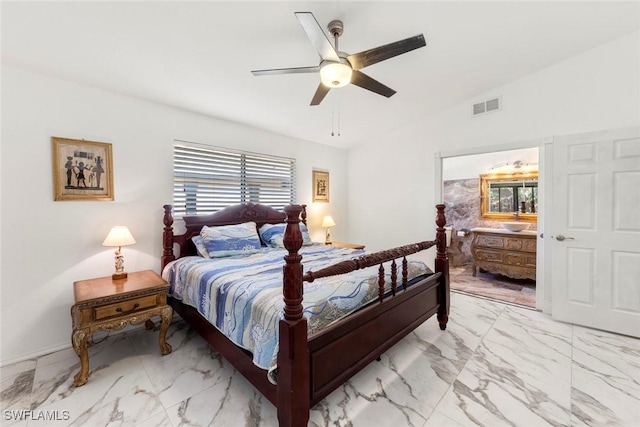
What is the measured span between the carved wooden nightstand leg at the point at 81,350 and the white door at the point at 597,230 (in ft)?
15.1

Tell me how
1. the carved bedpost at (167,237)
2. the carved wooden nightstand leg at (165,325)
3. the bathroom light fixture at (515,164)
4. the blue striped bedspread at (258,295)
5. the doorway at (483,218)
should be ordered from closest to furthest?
the blue striped bedspread at (258,295), the carved wooden nightstand leg at (165,325), the carved bedpost at (167,237), the doorway at (483,218), the bathroom light fixture at (515,164)

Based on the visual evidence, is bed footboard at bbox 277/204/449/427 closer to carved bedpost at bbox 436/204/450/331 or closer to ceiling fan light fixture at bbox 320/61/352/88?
carved bedpost at bbox 436/204/450/331

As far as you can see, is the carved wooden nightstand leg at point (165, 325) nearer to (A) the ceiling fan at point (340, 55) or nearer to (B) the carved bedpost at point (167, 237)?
(B) the carved bedpost at point (167, 237)

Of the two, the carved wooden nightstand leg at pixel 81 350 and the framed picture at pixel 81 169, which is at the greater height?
the framed picture at pixel 81 169

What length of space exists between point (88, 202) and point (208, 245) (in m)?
1.18

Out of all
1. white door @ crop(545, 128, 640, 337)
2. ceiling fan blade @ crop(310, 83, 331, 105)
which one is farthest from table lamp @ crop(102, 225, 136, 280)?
white door @ crop(545, 128, 640, 337)

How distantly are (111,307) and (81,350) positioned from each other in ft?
1.11

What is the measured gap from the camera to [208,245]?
3.06 metres

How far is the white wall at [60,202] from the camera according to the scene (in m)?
2.29

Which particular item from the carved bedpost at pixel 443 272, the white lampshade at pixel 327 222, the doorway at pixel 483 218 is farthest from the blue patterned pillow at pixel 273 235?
the doorway at pixel 483 218

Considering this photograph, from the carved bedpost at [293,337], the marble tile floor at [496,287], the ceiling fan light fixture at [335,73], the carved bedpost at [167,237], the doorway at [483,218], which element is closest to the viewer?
the carved bedpost at [293,337]

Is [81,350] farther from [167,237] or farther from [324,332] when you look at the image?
[324,332]

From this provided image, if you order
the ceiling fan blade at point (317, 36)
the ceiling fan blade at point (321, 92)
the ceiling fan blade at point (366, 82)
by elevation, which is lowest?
the ceiling fan blade at point (321, 92)

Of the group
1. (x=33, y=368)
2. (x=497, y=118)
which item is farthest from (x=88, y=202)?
(x=497, y=118)
